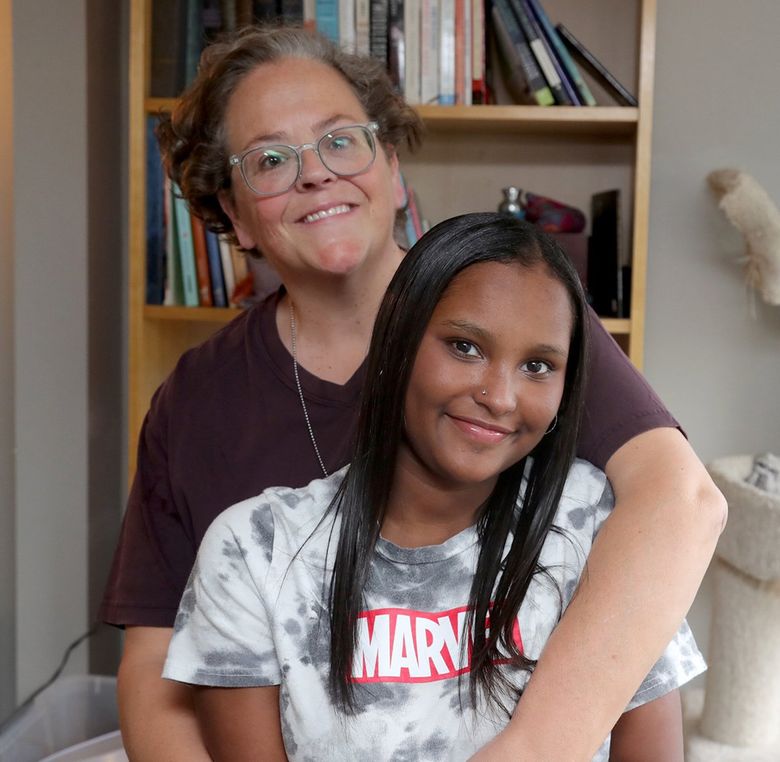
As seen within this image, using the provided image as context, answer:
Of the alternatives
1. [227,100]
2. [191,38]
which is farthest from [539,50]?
[227,100]

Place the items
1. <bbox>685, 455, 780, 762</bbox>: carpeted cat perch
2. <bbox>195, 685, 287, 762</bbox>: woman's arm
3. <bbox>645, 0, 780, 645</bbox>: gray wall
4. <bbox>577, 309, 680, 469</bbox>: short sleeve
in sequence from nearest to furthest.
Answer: <bbox>195, 685, 287, 762</bbox>: woman's arm
<bbox>577, 309, 680, 469</bbox>: short sleeve
<bbox>685, 455, 780, 762</bbox>: carpeted cat perch
<bbox>645, 0, 780, 645</bbox>: gray wall

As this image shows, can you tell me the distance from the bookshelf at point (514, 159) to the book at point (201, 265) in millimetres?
44

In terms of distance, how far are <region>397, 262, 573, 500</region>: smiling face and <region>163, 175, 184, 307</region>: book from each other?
53.3 inches

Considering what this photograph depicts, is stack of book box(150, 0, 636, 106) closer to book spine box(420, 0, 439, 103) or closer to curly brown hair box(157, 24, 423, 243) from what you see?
book spine box(420, 0, 439, 103)

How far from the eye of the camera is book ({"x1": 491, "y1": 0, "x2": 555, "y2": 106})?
209cm

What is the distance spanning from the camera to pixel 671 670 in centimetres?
101

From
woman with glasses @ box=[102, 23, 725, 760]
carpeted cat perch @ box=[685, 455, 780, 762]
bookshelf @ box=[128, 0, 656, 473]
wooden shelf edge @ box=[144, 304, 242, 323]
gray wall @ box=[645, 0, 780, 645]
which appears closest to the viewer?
woman with glasses @ box=[102, 23, 725, 760]

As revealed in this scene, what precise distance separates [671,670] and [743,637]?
114cm

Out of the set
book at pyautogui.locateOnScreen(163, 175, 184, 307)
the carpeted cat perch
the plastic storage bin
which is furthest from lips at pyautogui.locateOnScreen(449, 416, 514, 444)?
the plastic storage bin

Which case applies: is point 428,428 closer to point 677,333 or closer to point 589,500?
point 589,500

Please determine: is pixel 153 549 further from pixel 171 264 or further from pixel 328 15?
pixel 328 15

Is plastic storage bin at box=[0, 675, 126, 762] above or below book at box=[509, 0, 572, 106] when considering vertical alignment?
below

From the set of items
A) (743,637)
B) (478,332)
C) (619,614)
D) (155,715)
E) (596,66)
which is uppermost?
(596,66)

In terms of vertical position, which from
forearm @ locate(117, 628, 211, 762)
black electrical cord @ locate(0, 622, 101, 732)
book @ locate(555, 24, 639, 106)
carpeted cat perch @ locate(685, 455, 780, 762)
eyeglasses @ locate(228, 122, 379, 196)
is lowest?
black electrical cord @ locate(0, 622, 101, 732)
